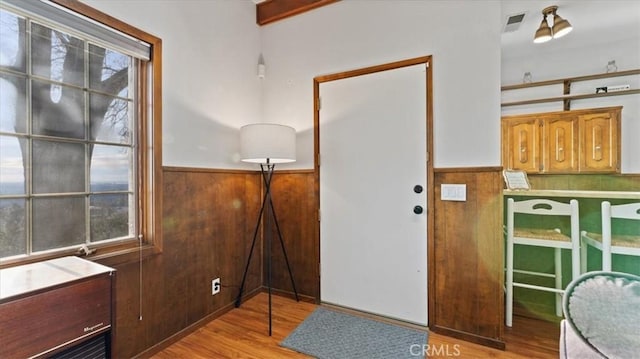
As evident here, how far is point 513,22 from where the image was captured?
2.79 m

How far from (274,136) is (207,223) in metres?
0.90

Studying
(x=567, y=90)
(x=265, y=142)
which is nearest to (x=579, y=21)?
(x=567, y=90)

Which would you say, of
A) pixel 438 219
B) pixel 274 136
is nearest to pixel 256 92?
pixel 274 136

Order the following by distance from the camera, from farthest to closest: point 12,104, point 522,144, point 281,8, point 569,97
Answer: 1. point 522,144
2. point 569,97
3. point 281,8
4. point 12,104

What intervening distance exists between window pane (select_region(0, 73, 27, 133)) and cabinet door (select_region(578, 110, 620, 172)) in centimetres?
496

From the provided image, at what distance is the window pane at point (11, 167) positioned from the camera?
128 cm

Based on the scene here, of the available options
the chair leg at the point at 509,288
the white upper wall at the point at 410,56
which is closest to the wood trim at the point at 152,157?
the white upper wall at the point at 410,56

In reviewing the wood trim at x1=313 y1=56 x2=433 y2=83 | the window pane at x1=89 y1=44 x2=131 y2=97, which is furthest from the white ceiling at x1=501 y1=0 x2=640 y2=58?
the window pane at x1=89 y1=44 x2=131 y2=97

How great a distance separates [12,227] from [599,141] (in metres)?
5.17

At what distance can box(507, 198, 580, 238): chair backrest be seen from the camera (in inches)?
77.4

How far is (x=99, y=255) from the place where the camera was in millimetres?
1540

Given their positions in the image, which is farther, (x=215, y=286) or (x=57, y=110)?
(x=215, y=286)

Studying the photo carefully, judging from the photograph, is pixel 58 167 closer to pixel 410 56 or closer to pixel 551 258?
pixel 410 56

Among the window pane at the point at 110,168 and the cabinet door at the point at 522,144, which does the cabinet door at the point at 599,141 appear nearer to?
the cabinet door at the point at 522,144
